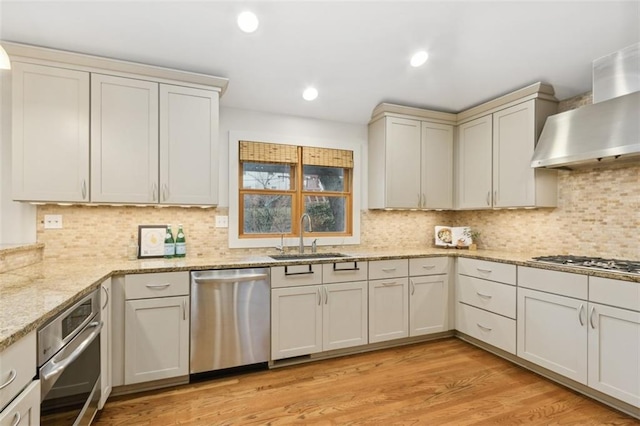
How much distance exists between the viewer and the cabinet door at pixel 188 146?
2.62 metres

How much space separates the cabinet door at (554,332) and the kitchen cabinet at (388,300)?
95 cm

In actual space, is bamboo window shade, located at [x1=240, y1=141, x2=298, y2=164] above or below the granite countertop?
above

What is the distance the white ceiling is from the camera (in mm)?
2021

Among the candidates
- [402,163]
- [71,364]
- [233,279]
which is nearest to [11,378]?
[71,364]

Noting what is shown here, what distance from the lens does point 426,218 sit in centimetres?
404

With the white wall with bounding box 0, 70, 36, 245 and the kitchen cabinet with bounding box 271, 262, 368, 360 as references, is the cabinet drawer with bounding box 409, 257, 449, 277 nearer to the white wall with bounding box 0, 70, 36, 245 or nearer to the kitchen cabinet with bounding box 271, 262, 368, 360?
the kitchen cabinet with bounding box 271, 262, 368, 360

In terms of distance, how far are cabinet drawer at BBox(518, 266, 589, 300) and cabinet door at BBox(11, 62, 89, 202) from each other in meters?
3.42

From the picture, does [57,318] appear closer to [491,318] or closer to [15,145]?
[15,145]

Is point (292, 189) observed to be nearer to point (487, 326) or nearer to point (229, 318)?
point (229, 318)

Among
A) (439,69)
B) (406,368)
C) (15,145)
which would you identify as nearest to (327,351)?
(406,368)

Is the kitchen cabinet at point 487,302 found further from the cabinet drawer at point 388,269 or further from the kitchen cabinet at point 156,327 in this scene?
the kitchen cabinet at point 156,327

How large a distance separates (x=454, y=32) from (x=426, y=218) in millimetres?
2227

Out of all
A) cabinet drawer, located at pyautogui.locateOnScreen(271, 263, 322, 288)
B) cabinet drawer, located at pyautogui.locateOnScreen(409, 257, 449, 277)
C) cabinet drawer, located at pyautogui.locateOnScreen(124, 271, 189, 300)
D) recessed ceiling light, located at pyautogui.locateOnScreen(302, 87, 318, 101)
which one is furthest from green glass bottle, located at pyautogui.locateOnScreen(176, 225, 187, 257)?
cabinet drawer, located at pyautogui.locateOnScreen(409, 257, 449, 277)

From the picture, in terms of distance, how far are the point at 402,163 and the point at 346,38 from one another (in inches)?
61.5
